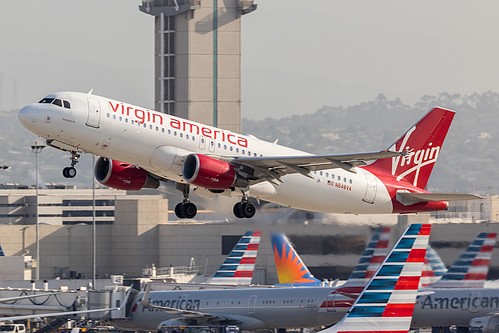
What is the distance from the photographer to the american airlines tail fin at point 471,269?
5553 cm

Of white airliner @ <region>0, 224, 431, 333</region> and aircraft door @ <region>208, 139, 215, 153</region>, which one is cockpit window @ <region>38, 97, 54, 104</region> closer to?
aircraft door @ <region>208, 139, 215, 153</region>

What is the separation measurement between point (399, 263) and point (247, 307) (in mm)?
10233

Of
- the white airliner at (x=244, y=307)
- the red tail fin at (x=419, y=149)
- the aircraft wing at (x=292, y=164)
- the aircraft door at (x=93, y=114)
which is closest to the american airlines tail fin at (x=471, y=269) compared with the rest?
the red tail fin at (x=419, y=149)

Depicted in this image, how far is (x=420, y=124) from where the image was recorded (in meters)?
58.0

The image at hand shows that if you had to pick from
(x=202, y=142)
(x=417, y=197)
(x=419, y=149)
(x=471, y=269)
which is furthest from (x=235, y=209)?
(x=471, y=269)

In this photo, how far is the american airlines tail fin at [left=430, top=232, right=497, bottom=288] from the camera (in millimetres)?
55531

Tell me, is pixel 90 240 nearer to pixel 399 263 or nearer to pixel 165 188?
pixel 165 188

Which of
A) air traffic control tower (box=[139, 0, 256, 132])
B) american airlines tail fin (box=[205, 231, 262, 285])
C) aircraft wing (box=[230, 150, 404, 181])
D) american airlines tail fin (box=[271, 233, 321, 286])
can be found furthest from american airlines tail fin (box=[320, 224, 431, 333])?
air traffic control tower (box=[139, 0, 256, 132])

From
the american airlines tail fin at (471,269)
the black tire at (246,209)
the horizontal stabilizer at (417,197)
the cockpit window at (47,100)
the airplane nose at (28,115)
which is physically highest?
the cockpit window at (47,100)

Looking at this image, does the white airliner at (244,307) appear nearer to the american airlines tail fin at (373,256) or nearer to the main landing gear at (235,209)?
the american airlines tail fin at (373,256)

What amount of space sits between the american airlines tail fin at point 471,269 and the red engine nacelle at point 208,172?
41.3 feet

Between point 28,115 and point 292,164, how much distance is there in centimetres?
1177

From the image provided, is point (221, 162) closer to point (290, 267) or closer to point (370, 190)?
point (370, 190)

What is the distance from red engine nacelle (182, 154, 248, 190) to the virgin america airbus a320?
43 mm
